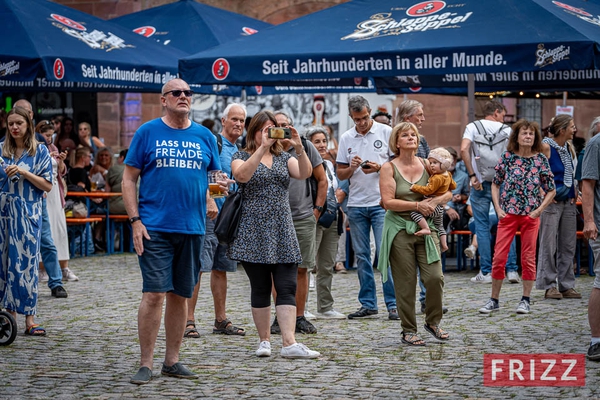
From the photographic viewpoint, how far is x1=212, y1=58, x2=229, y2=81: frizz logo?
39.9ft

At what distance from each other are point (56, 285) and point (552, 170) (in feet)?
17.1

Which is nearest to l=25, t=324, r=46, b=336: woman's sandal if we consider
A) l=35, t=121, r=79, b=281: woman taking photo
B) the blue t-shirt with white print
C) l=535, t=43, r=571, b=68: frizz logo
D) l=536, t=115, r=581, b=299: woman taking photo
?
the blue t-shirt with white print

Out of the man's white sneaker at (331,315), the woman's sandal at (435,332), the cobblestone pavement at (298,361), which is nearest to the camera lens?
the cobblestone pavement at (298,361)

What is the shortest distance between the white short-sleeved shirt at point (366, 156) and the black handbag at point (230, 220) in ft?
7.15

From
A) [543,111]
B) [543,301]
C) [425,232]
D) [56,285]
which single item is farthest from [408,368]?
[543,111]

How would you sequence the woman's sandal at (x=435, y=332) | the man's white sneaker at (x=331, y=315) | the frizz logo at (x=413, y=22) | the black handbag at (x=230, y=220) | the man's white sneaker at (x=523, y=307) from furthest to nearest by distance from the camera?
the frizz logo at (x=413, y=22) → the man's white sneaker at (x=523, y=307) → the man's white sneaker at (x=331, y=315) → the woman's sandal at (x=435, y=332) → the black handbag at (x=230, y=220)

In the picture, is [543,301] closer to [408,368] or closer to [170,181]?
[408,368]

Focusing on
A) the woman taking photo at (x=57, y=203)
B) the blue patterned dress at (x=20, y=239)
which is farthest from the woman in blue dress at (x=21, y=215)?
the woman taking photo at (x=57, y=203)

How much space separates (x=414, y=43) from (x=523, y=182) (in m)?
1.79

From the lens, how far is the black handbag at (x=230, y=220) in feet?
26.2

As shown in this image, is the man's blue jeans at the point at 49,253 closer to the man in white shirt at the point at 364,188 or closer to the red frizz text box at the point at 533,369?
the man in white shirt at the point at 364,188

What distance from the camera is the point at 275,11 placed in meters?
23.7

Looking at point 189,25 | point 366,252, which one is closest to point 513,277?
point 366,252

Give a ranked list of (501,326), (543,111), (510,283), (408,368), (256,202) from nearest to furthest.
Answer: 1. (408,368)
2. (256,202)
3. (501,326)
4. (510,283)
5. (543,111)
